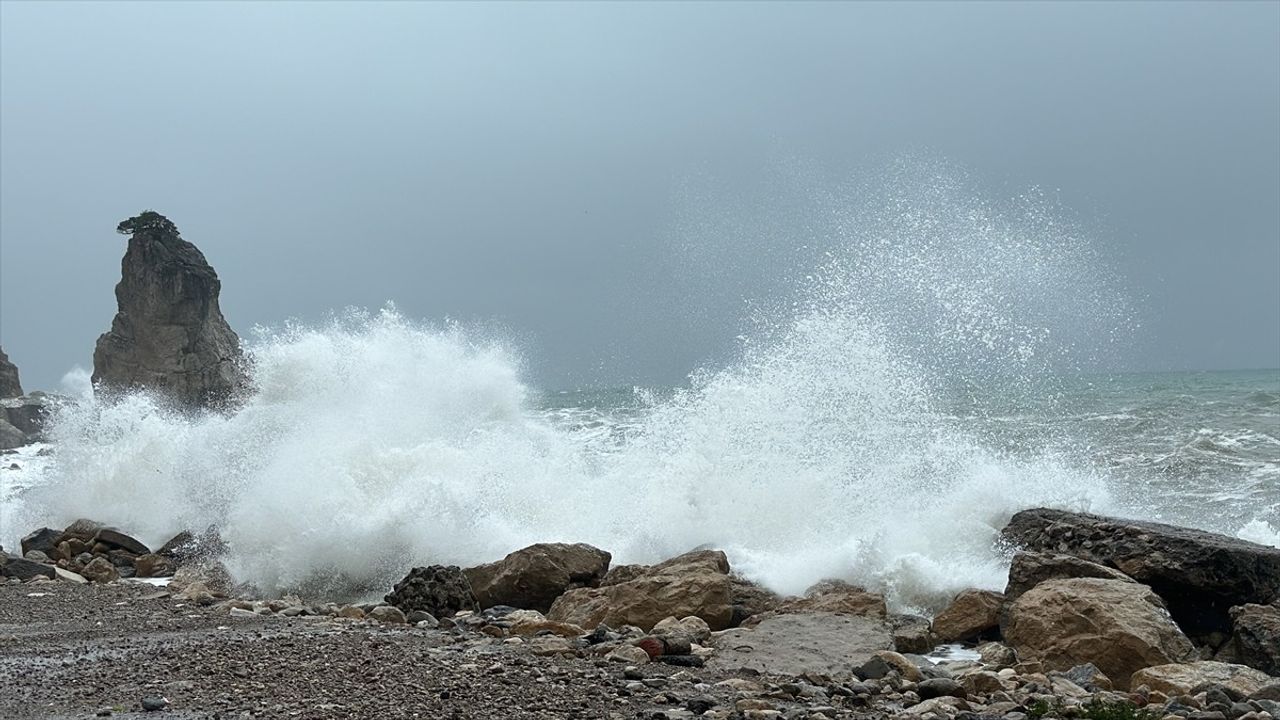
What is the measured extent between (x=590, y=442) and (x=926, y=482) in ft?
28.4

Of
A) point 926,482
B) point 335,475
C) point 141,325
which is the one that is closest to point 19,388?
point 141,325

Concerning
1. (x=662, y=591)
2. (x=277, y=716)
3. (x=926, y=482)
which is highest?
(x=926, y=482)

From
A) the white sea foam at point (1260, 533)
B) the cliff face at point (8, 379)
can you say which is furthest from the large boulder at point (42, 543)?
the cliff face at point (8, 379)

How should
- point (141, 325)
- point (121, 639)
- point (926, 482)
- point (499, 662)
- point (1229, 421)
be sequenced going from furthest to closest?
point (141, 325)
point (1229, 421)
point (926, 482)
point (121, 639)
point (499, 662)

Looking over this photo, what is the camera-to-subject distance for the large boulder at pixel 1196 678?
19.1 ft

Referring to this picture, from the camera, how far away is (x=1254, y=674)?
604cm

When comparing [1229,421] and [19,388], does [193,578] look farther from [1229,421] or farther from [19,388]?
[19,388]

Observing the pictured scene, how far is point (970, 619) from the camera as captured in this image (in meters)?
7.71

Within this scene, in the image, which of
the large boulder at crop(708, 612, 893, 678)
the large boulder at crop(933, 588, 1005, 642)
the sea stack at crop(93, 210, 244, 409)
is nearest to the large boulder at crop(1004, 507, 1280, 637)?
the large boulder at crop(933, 588, 1005, 642)

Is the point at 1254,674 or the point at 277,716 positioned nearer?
the point at 277,716

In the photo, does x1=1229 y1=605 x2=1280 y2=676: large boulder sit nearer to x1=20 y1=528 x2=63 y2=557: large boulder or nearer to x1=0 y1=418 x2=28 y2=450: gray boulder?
x1=20 y1=528 x2=63 y2=557: large boulder

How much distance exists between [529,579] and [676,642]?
9.46ft

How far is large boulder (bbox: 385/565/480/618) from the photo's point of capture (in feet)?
26.6

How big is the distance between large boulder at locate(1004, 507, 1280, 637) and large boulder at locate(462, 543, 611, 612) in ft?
14.5
